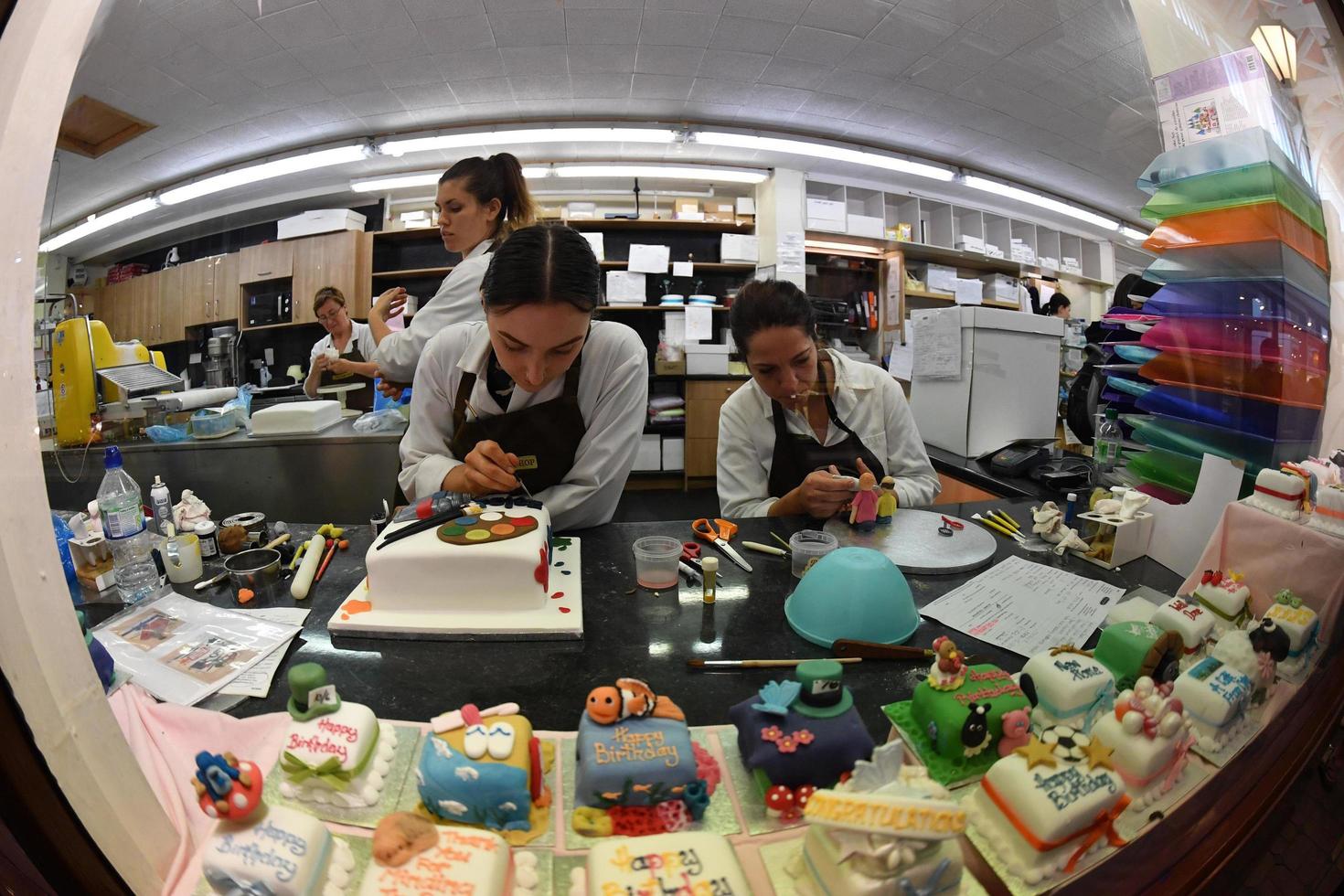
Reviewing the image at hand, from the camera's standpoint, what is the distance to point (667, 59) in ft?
2.03

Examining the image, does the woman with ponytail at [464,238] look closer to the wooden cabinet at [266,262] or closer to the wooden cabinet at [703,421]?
the wooden cabinet at [266,262]

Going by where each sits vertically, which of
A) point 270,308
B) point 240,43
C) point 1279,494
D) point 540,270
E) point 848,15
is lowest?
point 1279,494

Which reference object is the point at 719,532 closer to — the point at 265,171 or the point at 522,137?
the point at 522,137

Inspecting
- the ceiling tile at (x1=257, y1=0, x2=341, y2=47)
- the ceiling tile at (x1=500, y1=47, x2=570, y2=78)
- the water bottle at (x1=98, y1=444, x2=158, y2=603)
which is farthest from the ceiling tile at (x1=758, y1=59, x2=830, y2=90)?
the water bottle at (x1=98, y1=444, x2=158, y2=603)

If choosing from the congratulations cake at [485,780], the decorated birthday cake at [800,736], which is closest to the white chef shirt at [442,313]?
the congratulations cake at [485,780]

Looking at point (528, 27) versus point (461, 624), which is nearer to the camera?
point (528, 27)

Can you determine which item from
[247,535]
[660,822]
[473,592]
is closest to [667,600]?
[473,592]

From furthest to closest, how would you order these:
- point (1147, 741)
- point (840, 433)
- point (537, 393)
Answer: point (840, 433) → point (537, 393) → point (1147, 741)

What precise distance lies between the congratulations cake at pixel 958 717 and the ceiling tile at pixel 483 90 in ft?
2.74

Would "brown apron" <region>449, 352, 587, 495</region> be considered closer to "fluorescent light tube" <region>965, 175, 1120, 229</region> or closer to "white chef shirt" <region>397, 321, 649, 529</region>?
Result: "white chef shirt" <region>397, 321, 649, 529</region>

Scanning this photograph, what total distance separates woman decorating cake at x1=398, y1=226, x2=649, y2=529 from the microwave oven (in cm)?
29

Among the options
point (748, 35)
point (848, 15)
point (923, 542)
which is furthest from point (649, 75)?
point (923, 542)

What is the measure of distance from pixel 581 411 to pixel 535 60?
75cm

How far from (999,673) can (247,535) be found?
1322 millimetres
